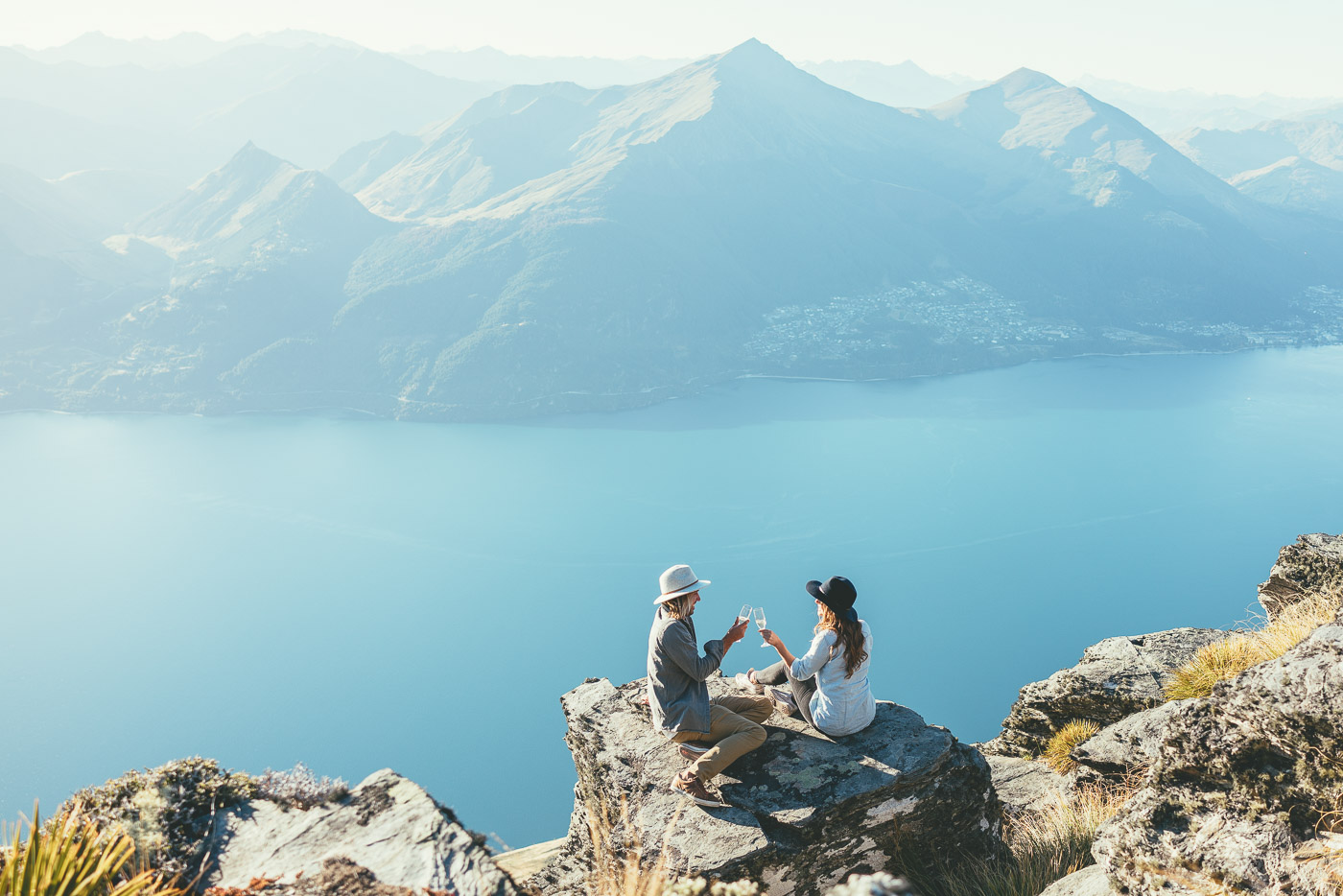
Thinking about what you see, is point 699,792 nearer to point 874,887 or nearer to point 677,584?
point 677,584

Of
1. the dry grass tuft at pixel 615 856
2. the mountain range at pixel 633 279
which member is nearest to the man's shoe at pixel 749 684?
the dry grass tuft at pixel 615 856

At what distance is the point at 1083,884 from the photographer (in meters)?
4.42

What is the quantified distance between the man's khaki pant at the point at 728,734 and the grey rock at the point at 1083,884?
77.0 inches

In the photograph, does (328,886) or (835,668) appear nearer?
(328,886)

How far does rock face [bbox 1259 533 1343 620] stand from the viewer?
7.82 m

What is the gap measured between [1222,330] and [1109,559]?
10643cm

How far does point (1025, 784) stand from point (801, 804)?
3919mm

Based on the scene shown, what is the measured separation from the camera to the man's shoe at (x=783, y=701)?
5879 mm

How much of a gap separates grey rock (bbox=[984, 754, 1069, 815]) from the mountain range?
103685 millimetres

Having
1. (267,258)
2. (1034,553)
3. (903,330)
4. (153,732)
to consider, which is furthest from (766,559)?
(267,258)

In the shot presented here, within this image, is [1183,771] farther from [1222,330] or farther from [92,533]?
[1222,330]

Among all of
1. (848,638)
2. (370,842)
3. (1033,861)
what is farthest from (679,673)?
(1033,861)

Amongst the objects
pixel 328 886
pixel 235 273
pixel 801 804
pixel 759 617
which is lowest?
pixel 801 804

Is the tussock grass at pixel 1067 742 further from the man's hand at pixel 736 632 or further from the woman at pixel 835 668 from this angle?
the man's hand at pixel 736 632
